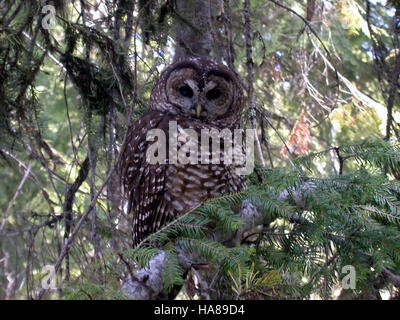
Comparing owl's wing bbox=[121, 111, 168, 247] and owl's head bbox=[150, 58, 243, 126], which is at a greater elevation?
owl's head bbox=[150, 58, 243, 126]

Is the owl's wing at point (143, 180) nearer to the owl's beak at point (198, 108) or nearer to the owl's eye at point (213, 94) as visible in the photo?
the owl's beak at point (198, 108)

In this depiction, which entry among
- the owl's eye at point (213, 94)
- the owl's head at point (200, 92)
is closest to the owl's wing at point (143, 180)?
the owl's head at point (200, 92)

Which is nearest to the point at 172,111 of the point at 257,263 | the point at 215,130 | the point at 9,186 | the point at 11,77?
the point at 215,130

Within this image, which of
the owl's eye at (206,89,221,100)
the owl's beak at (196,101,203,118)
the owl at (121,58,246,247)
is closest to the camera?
the owl at (121,58,246,247)

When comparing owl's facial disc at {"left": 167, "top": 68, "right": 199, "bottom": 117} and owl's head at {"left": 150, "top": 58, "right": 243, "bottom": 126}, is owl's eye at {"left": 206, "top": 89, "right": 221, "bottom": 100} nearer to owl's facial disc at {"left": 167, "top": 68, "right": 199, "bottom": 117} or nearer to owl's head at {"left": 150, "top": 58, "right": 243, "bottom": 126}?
owl's head at {"left": 150, "top": 58, "right": 243, "bottom": 126}

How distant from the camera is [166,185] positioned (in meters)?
2.74

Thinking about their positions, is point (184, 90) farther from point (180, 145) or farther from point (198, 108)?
point (180, 145)

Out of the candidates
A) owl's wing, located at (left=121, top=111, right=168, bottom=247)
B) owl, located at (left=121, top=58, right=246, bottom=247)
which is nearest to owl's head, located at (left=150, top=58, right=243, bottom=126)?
owl, located at (left=121, top=58, right=246, bottom=247)

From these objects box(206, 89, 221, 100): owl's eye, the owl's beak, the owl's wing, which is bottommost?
the owl's wing

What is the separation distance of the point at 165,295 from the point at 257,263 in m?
0.50

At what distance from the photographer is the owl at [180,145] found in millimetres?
2730

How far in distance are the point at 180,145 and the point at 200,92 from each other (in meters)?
0.45

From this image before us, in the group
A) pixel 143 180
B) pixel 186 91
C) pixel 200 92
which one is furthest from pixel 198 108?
pixel 143 180

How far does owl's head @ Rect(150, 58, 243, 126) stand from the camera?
2883 millimetres
